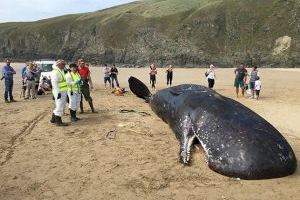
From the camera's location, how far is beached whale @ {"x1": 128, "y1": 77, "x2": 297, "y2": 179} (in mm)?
9508

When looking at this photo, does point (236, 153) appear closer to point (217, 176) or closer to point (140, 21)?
point (217, 176)

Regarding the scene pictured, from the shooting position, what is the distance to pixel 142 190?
902cm

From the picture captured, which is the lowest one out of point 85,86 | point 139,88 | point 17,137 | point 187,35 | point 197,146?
point 17,137

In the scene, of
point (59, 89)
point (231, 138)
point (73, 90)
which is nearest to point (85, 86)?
point (73, 90)

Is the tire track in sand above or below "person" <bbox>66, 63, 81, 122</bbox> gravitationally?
below

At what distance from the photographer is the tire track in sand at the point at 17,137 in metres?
11.2

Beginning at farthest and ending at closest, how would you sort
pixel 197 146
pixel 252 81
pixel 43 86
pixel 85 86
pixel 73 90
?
pixel 43 86
pixel 252 81
pixel 85 86
pixel 73 90
pixel 197 146

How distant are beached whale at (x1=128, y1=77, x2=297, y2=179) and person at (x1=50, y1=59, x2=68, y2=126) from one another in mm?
3959

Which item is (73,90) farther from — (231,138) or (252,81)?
(252,81)

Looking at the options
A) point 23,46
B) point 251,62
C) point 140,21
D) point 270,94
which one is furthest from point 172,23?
point 270,94

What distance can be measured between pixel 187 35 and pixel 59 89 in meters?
73.1

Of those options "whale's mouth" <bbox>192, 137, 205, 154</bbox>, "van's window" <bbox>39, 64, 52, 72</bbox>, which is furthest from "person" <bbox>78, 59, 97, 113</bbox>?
"van's window" <bbox>39, 64, 52, 72</bbox>

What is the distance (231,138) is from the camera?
1012cm

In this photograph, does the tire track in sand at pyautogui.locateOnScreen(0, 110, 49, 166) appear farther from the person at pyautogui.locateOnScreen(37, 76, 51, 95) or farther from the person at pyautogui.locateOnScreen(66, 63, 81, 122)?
the person at pyautogui.locateOnScreen(37, 76, 51, 95)
